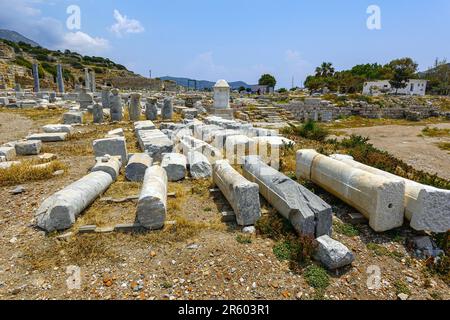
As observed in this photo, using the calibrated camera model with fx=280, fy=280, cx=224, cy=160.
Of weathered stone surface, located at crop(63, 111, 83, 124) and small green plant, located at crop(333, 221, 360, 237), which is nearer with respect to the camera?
small green plant, located at crop(333, 221, 360, 237)

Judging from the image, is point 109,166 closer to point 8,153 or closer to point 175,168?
point 175,168

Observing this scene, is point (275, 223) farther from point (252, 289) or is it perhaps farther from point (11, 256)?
point (11, 256)

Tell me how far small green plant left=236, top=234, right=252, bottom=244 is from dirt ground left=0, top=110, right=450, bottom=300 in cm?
5

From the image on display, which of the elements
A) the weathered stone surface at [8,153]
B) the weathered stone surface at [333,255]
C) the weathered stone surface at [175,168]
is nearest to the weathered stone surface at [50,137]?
the weathered stone surface at [8,153]

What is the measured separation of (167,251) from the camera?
4180 mm

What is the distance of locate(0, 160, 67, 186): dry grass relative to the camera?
6625 mm

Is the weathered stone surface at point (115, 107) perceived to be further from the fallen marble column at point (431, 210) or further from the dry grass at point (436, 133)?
the dry grass at point (436, 133)

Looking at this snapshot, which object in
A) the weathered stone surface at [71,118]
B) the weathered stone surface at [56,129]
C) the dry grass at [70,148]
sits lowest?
the dry grass at [70,148]

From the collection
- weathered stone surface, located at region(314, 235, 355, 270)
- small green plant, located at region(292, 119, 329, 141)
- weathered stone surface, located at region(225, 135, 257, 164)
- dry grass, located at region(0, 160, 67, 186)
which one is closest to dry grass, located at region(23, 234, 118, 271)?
weathered stone surface, located at region(314, 235, 355, 270)

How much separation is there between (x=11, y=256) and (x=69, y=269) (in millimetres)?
1013

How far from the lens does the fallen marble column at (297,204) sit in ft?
14.4

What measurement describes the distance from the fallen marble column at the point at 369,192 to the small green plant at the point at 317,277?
1488 millimetres

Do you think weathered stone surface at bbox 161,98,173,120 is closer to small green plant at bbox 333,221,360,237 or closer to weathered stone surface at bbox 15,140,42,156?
weathered stone surface at bbox 15,140,42,156
